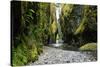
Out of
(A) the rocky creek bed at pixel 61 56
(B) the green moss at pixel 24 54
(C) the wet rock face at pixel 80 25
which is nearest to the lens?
(B) the green moss at pixel 24 54

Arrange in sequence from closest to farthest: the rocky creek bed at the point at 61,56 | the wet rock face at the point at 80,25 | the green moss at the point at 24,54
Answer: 1. the green moss at the point at 24,54
2. the rocky creek bed at the point at 61,56
3. the wet rock face at the point at 80,25

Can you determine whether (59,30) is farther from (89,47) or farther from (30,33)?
(89,47)

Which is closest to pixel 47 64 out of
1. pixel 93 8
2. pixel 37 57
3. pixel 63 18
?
pixel 37 57

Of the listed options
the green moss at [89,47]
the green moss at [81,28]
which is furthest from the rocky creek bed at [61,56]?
the green moss at [81,28]

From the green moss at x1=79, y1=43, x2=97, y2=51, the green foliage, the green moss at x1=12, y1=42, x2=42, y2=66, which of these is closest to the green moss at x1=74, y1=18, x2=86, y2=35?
the green moss at x1=79, y1=43, x2=97, y2=51

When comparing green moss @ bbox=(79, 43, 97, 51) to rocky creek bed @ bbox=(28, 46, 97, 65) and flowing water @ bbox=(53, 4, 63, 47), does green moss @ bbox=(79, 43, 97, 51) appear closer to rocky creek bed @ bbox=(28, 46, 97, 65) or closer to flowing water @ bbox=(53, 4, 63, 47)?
rocky creek bed @ bbox=(28, 46, 97, 65)

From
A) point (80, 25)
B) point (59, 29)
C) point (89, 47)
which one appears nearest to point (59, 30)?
point (59, 29)

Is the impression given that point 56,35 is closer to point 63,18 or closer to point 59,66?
point 63,18

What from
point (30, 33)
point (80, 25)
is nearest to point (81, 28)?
point (80, 25)

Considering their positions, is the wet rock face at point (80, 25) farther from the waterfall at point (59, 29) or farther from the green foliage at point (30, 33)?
the green foliage at point (30, 33)

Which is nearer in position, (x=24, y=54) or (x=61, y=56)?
(x=24, y=54)

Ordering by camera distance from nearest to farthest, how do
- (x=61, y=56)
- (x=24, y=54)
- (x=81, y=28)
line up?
(x=24, y=54)
(x=61, y=56)
(x=81, y=28)

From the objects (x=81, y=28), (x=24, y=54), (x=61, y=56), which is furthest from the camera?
(x=81, y=28)

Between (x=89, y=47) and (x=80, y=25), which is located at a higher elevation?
(x=80, y=25)
